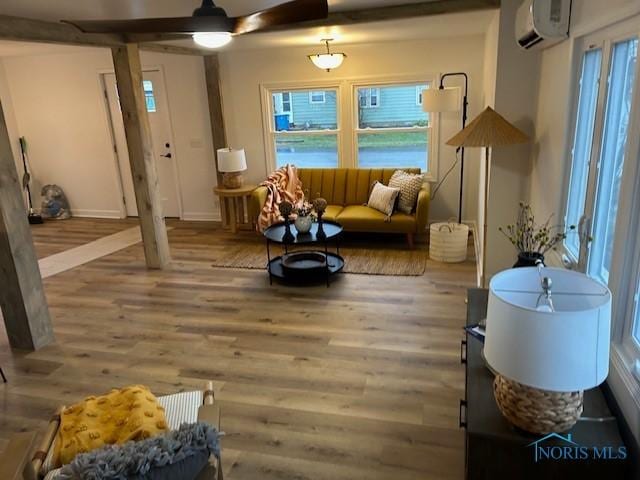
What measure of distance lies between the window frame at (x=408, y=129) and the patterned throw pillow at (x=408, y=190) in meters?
0.42

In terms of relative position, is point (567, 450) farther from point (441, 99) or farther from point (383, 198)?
point (383, 198)

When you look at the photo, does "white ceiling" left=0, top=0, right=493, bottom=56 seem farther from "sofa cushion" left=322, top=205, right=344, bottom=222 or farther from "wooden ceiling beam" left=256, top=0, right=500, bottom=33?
"sofa cushion" left=322, top=205, right=344, bottom=222

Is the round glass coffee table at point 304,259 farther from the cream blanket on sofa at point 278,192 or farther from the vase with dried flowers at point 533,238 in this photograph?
the vase with dried flowers at point 533,238

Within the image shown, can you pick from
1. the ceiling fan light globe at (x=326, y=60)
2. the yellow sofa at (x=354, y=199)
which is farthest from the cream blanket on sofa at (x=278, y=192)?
the ceiling fan light globe at (x=326, y=60)

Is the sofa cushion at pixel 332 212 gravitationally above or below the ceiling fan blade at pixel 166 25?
below

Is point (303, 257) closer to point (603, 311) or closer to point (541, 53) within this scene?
point (541, 53)

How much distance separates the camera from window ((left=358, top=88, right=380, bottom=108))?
568 cm

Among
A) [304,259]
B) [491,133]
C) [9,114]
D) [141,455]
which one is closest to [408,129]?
[304,259]

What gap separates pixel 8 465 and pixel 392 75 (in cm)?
518

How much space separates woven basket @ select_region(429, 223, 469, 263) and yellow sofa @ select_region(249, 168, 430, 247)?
1.10 ft

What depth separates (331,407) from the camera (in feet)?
8.49

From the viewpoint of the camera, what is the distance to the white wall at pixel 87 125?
6.28 meters

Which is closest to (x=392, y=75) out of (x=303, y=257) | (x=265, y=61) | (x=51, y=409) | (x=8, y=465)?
(x=265, y=61)

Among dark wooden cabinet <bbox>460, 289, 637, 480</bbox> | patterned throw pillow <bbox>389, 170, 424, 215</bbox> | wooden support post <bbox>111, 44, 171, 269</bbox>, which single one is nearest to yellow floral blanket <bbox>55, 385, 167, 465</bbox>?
dark wooden cabinet <bbox>460, 289, 637, 480</bbox>
